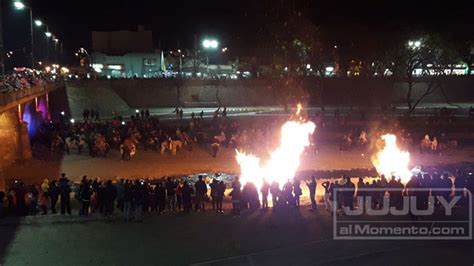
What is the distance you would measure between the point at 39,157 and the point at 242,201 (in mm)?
16936

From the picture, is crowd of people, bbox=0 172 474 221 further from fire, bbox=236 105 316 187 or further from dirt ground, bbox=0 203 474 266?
fire, bbox=236 105 316 187

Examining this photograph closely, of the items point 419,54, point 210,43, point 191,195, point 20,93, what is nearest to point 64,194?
point 191,195

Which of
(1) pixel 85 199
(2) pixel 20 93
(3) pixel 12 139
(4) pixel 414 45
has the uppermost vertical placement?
(4) pixel 414 45

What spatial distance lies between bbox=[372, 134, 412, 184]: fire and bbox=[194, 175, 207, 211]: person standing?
1069cm

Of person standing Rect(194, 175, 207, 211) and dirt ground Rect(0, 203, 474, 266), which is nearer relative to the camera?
dirt ground Rect(0, 203, 474, 266)

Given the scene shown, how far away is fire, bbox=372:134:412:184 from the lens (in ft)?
85.2

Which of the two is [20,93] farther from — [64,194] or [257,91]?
[257,91]

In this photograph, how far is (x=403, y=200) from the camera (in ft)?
50.7

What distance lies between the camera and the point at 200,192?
16.9 metres

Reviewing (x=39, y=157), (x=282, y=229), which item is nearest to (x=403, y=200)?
(x=282, y=229)

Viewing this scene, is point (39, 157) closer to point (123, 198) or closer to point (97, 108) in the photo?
point (123, 198)

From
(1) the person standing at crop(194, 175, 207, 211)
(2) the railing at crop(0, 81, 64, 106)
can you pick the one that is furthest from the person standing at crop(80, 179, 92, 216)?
(2) the railing at crop(0, 81, 64, 106)
